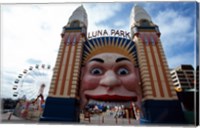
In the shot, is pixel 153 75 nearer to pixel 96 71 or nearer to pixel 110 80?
pixel 110 80

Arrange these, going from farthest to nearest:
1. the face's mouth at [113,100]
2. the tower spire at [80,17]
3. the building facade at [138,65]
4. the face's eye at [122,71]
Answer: the tower spire at [80,17], the face's eye at [122,71], the face's mouth at [113,100], the building facade at [138,65]

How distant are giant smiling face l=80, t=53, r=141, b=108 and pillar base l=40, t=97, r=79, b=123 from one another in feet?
1.84

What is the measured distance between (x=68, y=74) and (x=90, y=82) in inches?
43.2

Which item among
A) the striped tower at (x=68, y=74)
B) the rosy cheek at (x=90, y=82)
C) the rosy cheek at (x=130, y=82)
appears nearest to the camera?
the striped tower at (x=68, y=74)

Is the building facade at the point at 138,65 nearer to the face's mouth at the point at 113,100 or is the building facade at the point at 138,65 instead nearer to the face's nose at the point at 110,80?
the face's mouth at the point at 113,100

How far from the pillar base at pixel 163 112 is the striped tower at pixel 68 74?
10.0 ft

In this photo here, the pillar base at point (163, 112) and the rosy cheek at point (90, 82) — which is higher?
the rosy cheek at point (90, 82)

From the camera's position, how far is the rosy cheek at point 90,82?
8.64 metres

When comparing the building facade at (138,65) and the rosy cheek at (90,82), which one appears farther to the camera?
the rosy cheek at (90,82)

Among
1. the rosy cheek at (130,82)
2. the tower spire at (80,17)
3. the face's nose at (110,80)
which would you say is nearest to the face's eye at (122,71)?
the rosy cheek at (130,82)

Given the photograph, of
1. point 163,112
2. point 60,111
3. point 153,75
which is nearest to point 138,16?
point 153,75

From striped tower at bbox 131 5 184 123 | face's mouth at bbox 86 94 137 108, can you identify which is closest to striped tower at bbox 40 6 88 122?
face's mouth at bbox 86 94 137 108

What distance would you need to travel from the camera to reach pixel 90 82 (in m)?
8.70

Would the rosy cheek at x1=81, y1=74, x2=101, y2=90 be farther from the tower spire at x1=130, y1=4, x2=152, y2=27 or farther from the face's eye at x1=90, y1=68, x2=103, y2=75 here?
the tower spire at x1=130, y1=4, x2=152, y2=27
